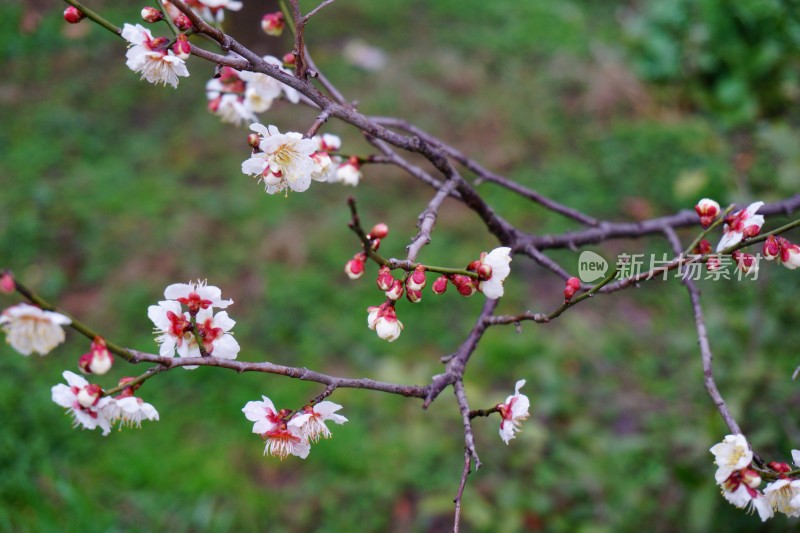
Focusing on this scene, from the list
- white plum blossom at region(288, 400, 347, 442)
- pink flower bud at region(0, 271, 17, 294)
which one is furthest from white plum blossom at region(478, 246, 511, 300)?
pink flower bud at region(0, 271, 17, 294)

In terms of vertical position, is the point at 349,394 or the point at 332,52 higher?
the point at 332,52

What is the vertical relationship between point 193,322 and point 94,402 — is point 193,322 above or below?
above

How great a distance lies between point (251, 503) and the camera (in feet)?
8.54

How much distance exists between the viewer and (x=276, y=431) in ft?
3.59

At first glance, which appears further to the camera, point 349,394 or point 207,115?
point 207,115

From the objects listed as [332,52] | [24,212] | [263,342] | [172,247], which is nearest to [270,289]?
[263,342]

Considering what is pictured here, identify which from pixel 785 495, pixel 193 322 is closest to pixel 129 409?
pixel 193 322

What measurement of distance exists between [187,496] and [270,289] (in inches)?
48.3

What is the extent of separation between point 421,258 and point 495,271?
2.53 m

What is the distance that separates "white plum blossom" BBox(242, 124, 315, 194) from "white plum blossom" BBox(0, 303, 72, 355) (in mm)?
344

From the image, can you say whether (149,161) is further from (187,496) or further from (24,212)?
(187,496)

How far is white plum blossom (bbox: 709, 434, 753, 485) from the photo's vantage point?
39.4 inches

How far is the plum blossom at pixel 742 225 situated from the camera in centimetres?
113

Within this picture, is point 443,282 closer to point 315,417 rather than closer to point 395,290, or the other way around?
point 395,290
